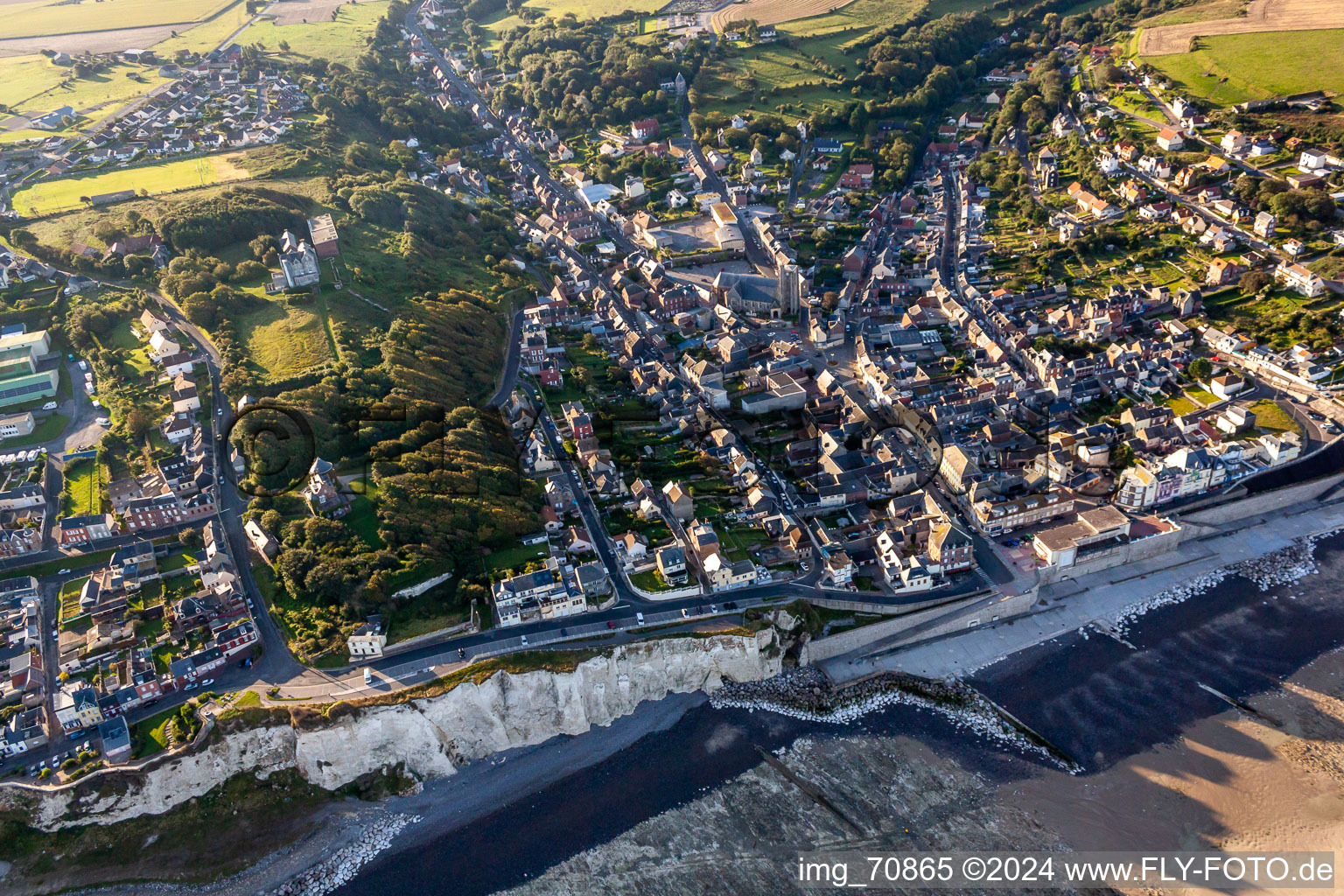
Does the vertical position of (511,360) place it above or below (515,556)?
above

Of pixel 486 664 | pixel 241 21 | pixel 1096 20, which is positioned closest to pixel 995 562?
pixel 486 664

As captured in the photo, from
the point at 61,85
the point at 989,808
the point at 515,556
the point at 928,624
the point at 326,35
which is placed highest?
the point at 326,35

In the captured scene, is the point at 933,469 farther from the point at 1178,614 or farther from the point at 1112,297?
the point at 1112,297

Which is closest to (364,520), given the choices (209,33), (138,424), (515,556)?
(515,556)

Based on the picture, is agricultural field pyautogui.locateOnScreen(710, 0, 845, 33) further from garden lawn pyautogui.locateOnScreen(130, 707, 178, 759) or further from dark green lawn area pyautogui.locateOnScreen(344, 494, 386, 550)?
garden lawn pyautogui.locateOnScreen(130, 707, 178, 759)

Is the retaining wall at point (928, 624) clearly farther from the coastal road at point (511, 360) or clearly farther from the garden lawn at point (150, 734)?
the garden lawn at point (150, 734)

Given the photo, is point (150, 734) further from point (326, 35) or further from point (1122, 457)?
point (326, 35)
